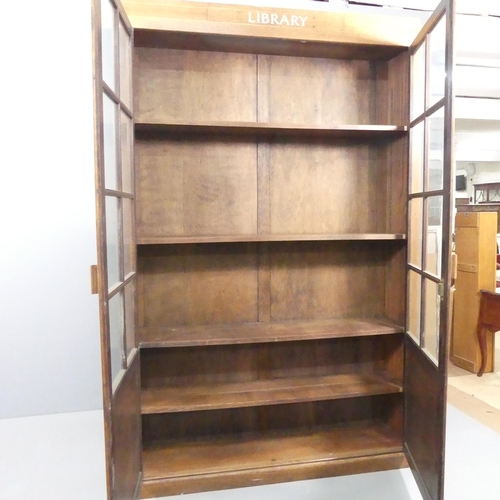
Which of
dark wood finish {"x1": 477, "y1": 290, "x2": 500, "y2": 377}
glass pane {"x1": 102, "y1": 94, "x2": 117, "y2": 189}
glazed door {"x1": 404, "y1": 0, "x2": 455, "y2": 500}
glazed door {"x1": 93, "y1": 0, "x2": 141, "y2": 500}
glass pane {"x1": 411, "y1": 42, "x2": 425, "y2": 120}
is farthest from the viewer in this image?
dark wood finish {"x1": 477, "y1": 290, "x2": 500, "y2": 377}

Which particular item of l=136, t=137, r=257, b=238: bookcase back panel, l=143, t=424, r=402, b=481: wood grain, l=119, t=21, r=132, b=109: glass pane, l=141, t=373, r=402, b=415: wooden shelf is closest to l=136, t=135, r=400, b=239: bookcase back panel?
l=136, t=137, r=257, b=238: bookcase back panel

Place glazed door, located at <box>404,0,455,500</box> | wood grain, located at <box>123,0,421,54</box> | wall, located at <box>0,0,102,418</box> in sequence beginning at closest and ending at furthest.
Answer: glazed door, located at <box>404,0,455,500</box>, wood grain, located at <box>123,0,421,54</box>, wall, located at <box>0,0,102,418</box>

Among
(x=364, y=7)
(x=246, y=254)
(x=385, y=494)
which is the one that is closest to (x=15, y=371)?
(x=246, y=254)

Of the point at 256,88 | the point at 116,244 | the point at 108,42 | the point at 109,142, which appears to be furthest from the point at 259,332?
the point at 108,42

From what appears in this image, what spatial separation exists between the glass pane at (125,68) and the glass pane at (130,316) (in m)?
0.82

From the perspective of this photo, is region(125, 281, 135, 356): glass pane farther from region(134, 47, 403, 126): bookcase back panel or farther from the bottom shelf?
region(134, 47, 403, 126): bookcase back panel

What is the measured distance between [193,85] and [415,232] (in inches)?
54.6

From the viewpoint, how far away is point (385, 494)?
6.50 feet

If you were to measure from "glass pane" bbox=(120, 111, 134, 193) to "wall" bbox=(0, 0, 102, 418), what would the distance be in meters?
0.81

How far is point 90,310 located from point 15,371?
23.6 inches

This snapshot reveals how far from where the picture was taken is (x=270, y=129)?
206cm

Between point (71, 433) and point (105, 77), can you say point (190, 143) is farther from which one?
point (71, 433)

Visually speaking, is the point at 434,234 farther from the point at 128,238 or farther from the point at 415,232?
the point at 128,238

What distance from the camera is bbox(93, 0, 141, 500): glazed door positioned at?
1.35 m
